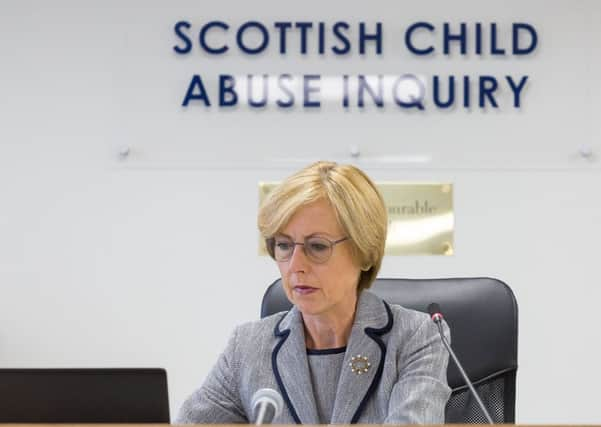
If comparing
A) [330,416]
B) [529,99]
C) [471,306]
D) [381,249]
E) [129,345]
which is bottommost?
[129,345]

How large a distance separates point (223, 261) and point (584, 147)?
1.89 metres

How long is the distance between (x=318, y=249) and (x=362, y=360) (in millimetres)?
277

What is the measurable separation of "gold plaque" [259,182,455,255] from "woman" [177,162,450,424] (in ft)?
7.42

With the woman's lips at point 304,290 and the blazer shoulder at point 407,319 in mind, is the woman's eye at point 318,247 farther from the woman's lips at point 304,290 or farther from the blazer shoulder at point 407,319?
the blazer shoulder at point 407,319

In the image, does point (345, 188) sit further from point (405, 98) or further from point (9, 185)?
point (9, 185)

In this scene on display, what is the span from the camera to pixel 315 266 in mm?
2105

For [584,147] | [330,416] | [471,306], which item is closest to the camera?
[330,416]

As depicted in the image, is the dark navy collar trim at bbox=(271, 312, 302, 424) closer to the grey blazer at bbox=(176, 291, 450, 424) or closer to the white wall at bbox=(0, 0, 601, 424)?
the grey blazer at bbox=(176, 291, 450, 424)

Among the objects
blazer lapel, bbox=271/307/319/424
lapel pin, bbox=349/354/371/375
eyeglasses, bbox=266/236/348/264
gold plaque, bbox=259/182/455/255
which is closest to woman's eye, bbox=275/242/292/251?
eyeglasses, bbox=266/236/348/264

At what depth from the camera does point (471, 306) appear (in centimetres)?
248

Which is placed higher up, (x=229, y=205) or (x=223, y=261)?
(x=229, y=205)

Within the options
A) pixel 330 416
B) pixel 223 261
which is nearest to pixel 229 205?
pixel 223 261

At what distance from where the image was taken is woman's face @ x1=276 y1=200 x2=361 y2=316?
82.6 inches

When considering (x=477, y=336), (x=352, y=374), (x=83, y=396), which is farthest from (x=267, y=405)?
(x=477, y=336)
